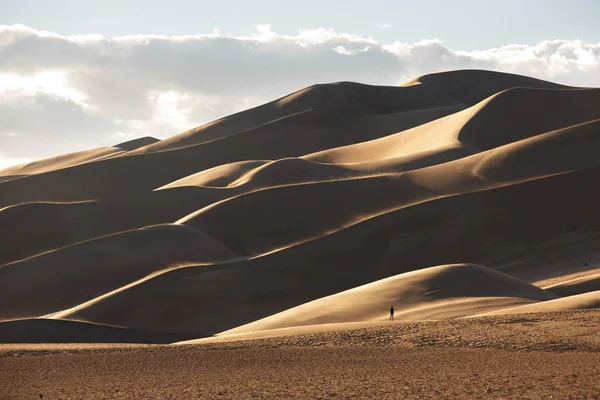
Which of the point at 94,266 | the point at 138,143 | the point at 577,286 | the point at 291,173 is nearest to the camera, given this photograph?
the point at 577,286

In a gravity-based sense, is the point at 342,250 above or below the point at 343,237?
below

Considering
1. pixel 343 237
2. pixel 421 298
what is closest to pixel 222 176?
pixel 343 237

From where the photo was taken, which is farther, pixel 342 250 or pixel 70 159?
pixel 70 159

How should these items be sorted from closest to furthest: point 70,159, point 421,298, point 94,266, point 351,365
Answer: point 351,365, point 421,298, point 94,266, point 70,159

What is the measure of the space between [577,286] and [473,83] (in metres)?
86.0

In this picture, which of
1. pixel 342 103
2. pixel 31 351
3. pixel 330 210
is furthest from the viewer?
pixel 342 103

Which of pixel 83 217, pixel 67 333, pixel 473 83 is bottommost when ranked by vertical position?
pixel 67 333

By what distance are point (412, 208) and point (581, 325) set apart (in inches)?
1325

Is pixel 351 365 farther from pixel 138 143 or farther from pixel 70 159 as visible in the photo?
pixel 138 143

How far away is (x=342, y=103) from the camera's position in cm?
11344

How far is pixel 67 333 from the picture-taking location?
38719 millimetres

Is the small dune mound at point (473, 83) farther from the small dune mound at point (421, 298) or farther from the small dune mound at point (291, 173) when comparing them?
the small dune mound at point (421, 298)

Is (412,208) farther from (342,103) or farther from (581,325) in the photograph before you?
(342,103)

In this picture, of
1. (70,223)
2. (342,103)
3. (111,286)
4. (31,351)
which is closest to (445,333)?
A: (31,351)
